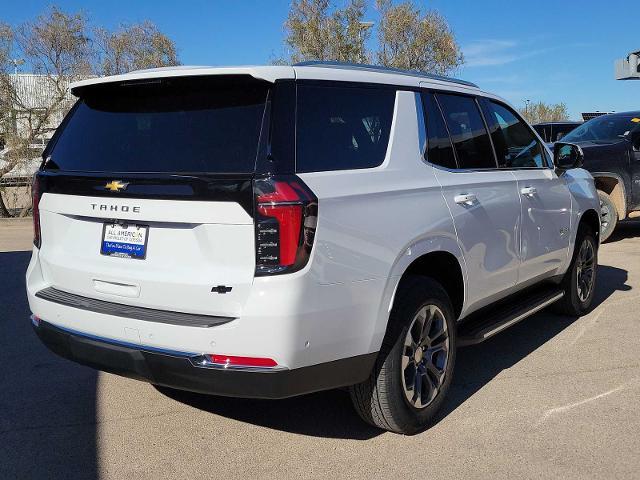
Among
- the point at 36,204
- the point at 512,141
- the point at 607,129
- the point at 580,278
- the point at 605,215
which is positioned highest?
the point at 607,129

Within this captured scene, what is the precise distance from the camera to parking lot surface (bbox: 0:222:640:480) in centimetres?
322

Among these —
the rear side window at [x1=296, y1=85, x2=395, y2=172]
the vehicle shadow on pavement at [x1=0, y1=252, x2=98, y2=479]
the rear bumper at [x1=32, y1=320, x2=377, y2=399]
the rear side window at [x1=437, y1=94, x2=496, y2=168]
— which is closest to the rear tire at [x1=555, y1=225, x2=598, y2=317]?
the rear side window at [x1=437, y1=94, x2=496, y2=168]

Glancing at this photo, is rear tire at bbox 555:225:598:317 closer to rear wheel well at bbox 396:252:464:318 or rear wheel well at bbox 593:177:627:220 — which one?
rear wheel well at bbox 396:252:464:318

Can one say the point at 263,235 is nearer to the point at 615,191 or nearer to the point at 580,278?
the point at 580,278

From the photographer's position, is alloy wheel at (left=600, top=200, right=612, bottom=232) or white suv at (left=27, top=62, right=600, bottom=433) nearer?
white suv at (left=27, top=62, right=600, bottom=433)

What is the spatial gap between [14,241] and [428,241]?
993 cm

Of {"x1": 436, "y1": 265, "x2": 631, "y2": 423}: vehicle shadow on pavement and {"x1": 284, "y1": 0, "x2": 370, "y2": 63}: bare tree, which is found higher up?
{"x1": 284, "y1": 0, "x2": 370, "y2": 63}: bare tree

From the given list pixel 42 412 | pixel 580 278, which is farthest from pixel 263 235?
pixel 580 278

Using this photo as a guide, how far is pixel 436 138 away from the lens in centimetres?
380

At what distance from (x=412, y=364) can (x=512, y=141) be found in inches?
86.7

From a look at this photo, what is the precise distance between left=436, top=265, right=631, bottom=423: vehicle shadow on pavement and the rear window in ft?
6.80

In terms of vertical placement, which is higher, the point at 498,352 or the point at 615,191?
the point at 615,191

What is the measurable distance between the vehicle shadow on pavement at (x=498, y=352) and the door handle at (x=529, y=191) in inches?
49.7

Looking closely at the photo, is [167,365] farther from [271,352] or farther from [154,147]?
[154,147]
